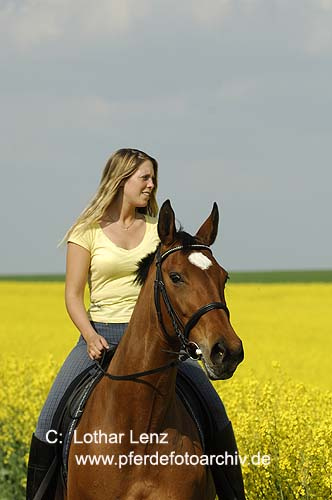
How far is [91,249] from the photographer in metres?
5.30

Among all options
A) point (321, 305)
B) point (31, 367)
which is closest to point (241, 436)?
point (31, 367)

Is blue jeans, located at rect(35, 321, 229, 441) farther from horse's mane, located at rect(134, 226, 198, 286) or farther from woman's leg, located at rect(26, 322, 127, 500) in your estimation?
horse's mane, located at rect(134, 226, 198, 286)

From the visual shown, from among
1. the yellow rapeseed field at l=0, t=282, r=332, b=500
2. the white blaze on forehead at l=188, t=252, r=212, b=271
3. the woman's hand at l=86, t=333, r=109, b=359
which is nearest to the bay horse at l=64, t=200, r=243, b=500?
the white blaze on forehead at l=188, t=252, r=212, b=271

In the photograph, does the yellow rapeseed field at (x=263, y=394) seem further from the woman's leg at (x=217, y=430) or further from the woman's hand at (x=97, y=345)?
the woman's hand at (x=97, y=345)

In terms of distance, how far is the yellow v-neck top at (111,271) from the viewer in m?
5.21

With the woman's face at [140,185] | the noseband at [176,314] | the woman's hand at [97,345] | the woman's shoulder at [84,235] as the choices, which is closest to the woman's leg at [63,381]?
the woman's hand at [97,345]

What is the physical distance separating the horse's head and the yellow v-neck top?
55 cm

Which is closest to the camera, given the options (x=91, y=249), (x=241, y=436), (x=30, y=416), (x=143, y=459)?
(x=143, y=459)

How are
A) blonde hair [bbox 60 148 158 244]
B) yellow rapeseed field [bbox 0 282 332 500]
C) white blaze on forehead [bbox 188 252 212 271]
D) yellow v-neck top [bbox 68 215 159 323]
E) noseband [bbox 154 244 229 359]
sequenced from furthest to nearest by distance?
yellow rapeseed field [bbox 0 282 332 500], blonde hair [bbox 60 148 158 244], yellow v-neck top [bbox 68 215 159 323], white blaze on forehead [bbox 188 252 212 271], noseband [bbox 154 244 229 359]

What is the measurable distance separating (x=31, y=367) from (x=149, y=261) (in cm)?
680

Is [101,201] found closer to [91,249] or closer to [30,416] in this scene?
[91,249]

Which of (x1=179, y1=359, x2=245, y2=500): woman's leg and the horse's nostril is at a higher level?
the horse's nostril

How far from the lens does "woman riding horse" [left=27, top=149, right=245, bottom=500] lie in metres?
5.25

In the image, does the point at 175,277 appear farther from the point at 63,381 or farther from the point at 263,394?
the point at 263,394
